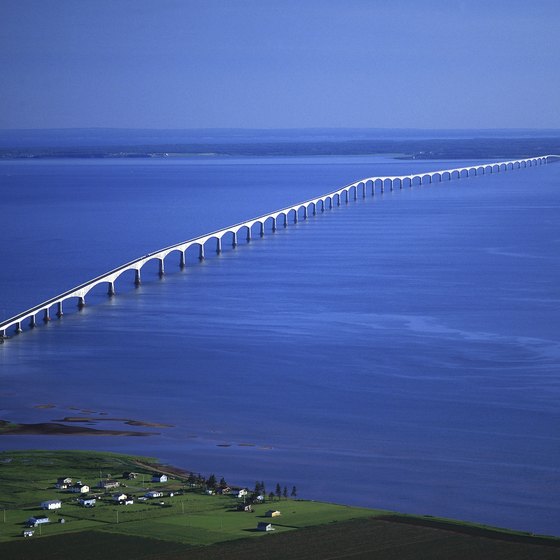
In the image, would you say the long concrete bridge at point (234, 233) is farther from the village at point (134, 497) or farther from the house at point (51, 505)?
the house at point (51, 505)

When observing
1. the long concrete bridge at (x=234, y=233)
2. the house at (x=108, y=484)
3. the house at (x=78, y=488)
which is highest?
the long concrete bridge at (x=234, y=233)

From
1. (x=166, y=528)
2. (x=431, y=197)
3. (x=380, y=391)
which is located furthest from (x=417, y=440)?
(x=431, y=197)

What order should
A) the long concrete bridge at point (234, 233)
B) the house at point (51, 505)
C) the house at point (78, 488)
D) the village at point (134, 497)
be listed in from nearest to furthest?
the village at point (134, 497), the house at point (51, 505), the house at point (78, 488), the long concrete bridge at point (234, 233)

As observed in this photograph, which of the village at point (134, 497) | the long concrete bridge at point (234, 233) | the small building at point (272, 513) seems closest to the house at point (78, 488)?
the village at point (134, 497)

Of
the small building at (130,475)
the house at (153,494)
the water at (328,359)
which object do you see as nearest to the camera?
the house at (153,494)

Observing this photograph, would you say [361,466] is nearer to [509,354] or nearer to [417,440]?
[417,440]

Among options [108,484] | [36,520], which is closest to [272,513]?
[108,484]
